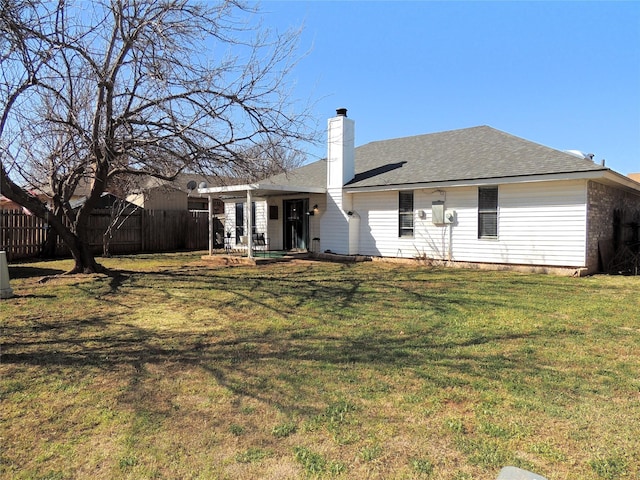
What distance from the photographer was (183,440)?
2926mm

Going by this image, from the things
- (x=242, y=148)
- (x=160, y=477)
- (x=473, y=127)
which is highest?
(x=473, y=127)

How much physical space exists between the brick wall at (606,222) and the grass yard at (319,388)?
13.6 ft

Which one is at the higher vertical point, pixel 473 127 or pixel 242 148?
pixel 473 127

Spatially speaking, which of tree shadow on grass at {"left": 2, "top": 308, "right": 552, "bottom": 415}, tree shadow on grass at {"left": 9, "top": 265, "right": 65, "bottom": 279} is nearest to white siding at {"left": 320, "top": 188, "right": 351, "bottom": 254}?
tree shadow on grass at {"left": 9, "top": 265, "right": 65, "bottom": 279}

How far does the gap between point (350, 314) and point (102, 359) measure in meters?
3.42

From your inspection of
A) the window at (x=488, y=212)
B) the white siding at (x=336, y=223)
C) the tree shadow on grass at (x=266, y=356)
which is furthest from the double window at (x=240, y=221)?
the tree shadow on grass at (x=266, y=356)

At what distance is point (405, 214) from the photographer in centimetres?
1398

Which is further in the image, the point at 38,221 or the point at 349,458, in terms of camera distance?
the point at 38,221

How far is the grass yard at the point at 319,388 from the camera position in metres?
2.71

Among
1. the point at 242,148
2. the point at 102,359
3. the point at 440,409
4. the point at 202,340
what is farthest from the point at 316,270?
the point at 440,409

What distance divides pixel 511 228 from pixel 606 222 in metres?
2.96

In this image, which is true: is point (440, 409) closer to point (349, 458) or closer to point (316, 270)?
point (349, 458)

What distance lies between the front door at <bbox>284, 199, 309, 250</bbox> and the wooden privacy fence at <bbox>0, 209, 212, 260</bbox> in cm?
563

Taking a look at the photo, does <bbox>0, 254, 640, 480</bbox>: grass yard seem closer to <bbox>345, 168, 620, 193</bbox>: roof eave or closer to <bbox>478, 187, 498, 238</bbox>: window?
<bbox>345, 168, 620, 193</bbox>: roof eave
